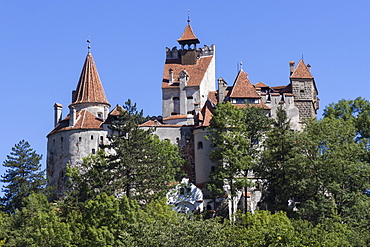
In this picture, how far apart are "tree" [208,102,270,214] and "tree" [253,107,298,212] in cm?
129

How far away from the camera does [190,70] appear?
332 feet

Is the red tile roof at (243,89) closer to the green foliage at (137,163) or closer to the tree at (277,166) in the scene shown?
the tree at (277,166)

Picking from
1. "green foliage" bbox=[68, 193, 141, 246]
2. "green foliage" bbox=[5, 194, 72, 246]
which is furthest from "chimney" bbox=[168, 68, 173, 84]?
"green foliage" bbox=[68, 193, 141, 246]

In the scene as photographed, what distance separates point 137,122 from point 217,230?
23676mm

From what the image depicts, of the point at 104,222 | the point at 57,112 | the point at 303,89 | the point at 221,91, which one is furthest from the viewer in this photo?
the point at 303,89

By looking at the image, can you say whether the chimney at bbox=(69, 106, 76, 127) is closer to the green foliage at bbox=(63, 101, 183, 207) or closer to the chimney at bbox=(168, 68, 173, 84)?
the green foliage at bbox=(63, 101, 183, 207)

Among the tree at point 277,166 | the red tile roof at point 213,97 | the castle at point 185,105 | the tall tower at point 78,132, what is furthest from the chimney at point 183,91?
the tree at point 277,166

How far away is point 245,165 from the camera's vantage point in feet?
265

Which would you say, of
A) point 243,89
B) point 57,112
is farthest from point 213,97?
point 57,112

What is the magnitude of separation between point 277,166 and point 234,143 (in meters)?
4.62

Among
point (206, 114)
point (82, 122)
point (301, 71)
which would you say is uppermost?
point (301, 71)

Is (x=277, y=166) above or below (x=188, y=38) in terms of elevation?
below

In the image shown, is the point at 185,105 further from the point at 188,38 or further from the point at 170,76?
the point at 188,38

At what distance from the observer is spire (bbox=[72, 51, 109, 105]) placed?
95.2 meters
